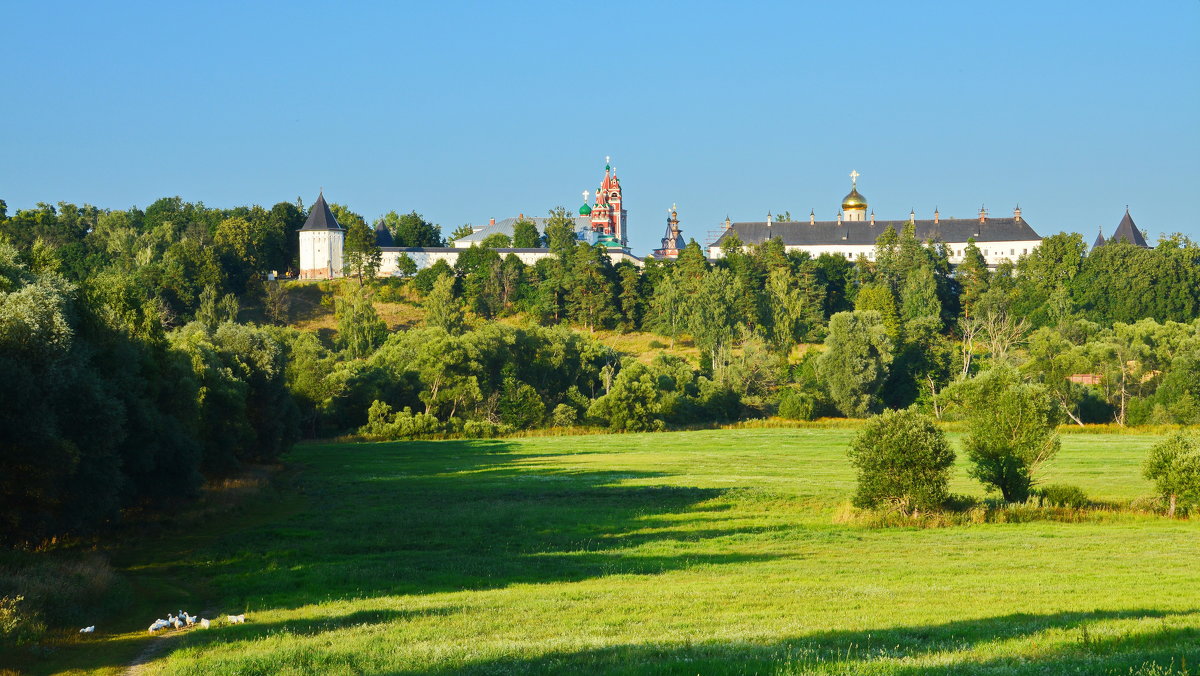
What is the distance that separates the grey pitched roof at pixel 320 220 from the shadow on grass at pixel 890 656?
123 meters

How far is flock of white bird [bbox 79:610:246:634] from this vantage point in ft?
57.3

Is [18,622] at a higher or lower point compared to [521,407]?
lower

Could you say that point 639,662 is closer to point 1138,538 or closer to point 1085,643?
point 1085,643

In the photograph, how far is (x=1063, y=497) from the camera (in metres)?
34.8

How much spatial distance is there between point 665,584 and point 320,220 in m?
117

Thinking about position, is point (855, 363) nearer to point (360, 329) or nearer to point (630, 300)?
point (360, 329)

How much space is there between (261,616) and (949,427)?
207ft

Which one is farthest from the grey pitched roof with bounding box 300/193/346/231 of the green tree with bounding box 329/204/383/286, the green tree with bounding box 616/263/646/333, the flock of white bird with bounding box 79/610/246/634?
the flock of white bird with bounding box 79/610/246/634

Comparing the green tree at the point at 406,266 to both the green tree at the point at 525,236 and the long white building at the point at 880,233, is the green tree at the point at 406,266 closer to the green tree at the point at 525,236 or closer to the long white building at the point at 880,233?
the green tree at the point at 525,236

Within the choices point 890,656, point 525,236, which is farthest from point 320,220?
point 890,656

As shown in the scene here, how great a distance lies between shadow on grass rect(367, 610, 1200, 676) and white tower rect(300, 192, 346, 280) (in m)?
121

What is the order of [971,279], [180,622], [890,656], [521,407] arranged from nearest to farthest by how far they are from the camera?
[890,656]
[180,622]
[521,407]
[971,279]

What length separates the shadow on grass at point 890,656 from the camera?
12.2 m

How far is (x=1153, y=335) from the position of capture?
88.6 meters
